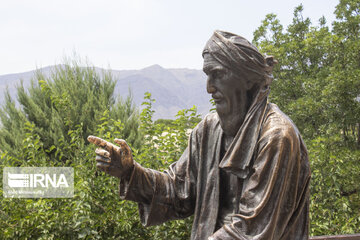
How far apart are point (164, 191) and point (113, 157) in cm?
40

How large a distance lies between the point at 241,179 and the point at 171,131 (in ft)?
9.33

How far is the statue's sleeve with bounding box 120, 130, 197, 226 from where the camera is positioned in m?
2.47

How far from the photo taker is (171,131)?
5.08 metres

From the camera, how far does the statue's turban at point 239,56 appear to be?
218 cm

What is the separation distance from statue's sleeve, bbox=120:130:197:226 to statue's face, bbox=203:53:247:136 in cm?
40

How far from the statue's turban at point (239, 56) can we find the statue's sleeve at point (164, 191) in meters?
0.59

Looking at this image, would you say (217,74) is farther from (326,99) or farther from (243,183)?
(326,99)

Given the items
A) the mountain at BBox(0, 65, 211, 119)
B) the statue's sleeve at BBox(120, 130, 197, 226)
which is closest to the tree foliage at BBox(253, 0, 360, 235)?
the statue's sleeve at BBox(120, 130, 197, 226)

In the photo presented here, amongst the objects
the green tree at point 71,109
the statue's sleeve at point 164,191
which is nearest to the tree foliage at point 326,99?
the statue's sleeve at point 164,191

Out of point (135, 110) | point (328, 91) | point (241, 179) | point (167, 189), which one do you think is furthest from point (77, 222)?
point (135, 110)

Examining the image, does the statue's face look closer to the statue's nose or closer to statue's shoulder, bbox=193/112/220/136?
the statue's nose

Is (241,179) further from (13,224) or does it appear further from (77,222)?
(13,224)

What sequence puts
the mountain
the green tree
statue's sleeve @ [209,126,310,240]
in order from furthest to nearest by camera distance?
the mountain, the green tree, statue's sleeve @ [209,126,310,240]

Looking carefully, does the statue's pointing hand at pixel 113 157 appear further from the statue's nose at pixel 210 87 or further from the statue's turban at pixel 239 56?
the statue's turban at pixel 239 56
